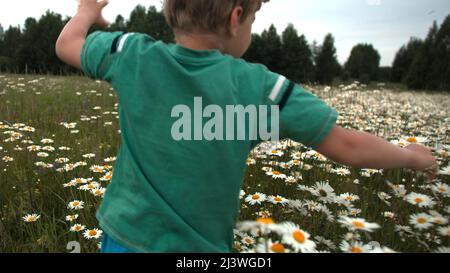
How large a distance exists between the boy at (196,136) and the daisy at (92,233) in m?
0.94

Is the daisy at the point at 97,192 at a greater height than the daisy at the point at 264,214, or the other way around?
the daisy at the point at 97,192

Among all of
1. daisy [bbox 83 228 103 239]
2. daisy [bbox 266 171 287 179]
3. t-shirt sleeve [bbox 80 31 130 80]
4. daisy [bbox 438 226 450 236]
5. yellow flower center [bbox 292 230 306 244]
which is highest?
t-shirt sleeve [bbox 80 31 130 80]

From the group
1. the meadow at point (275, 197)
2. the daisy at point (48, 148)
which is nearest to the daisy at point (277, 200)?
the meadow at point (275, 197)

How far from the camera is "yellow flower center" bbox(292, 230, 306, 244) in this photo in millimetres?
1205

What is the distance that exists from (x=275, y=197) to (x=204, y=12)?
70.4 inches

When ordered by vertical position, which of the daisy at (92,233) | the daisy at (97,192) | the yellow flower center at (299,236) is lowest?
the daisy at (92,233)

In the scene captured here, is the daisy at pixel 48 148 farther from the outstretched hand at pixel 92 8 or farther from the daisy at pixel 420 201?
the daisy at pixel 420 201

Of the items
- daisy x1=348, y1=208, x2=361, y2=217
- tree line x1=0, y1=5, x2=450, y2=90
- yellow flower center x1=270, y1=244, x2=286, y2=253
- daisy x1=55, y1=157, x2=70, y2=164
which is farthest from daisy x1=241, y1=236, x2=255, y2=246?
tree line x1=0, y1=5, x2=450, y2=90

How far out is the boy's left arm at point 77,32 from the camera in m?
1.69

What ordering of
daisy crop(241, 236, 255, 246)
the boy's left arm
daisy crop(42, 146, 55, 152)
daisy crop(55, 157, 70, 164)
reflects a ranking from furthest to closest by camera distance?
daisy crop(42, 146, 55, 152) < daisy crop(55, 157, 70, 164) < daisy crop(241, 236, 255, 246) < the boy's left arm

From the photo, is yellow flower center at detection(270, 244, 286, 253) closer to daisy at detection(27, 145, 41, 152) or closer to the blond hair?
the blond hair

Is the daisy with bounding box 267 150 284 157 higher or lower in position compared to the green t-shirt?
lower

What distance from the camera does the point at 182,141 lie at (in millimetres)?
1418
